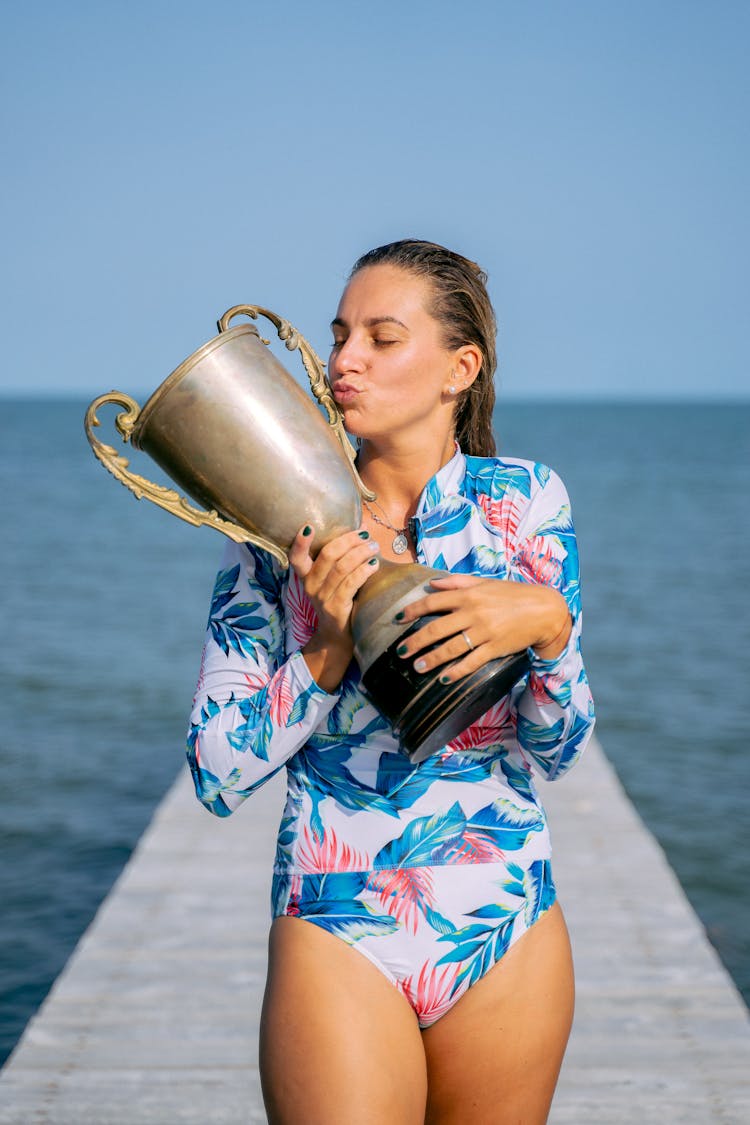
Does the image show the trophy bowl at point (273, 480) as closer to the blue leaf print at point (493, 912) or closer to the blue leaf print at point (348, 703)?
the blue leaf print at point (348, 703)

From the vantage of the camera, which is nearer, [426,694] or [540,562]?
[426,694]

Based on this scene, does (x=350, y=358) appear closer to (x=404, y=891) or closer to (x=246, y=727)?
(x=246, y=727)

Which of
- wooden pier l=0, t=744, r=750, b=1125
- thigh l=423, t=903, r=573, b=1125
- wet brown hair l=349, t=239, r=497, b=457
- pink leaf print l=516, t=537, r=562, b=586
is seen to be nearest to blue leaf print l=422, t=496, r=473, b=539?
pink leaf print l=516, t=537, r=562, b=586

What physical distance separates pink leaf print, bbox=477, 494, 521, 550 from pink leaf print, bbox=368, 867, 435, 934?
1.72ft

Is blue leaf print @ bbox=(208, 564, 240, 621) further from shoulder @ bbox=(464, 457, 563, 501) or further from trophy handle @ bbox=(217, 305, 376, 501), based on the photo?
shoulder @ bbox=(464, 457, 563, 501)

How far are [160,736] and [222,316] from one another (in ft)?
30.3

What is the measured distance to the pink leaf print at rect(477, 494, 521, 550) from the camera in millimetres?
2088

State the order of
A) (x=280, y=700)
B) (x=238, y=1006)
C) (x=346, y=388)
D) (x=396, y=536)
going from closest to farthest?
(x=280, y=700) → (x=346, y=388) → (x=396, y=536) → (x=238, y=1006)

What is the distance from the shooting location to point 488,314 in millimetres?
2178

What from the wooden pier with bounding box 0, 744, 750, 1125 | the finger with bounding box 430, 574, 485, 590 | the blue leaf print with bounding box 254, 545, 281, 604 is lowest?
the wooden pier with bounding box 0, 744, 750, 1125

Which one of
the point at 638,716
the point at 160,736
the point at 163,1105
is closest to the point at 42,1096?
the point at 163,1105

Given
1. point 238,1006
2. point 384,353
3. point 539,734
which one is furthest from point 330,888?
point 238,1006

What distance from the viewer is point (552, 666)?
6.26 ft

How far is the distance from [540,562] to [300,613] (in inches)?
14.9
